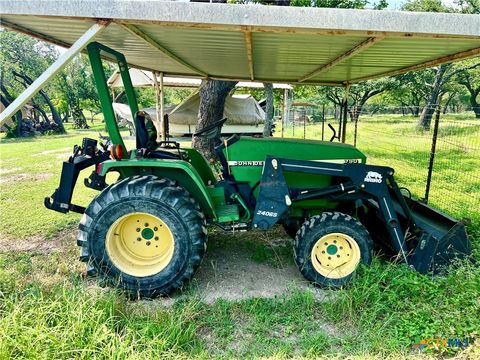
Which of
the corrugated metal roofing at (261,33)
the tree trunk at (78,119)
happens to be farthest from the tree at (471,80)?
the tree trunk at (78,119)

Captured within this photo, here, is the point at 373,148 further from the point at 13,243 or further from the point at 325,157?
the point at 13,243

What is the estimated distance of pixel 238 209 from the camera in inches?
135

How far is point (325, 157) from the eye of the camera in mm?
3467

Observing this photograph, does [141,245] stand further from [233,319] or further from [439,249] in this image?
[439,249]

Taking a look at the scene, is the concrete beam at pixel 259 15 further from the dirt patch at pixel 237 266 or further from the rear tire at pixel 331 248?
the dirt patch at pixel 237 266

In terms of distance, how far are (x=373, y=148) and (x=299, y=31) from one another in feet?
31.4

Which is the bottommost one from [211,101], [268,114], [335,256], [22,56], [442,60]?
[335,256]

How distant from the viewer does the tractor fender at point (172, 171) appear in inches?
117

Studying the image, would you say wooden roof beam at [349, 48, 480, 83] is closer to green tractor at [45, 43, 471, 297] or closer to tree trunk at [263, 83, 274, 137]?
green tractor at [45, 43, 471, 297]

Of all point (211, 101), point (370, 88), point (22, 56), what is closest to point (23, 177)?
point (211, 101)
